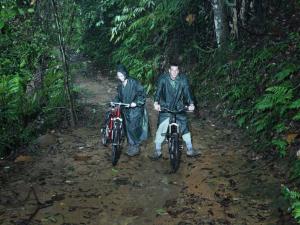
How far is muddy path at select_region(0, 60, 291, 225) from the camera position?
657 centimetres

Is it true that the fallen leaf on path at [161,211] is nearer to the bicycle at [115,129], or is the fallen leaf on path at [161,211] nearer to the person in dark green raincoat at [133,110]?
the bicycle at [115,129]

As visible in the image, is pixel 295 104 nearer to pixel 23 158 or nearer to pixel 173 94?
pixel 173 94

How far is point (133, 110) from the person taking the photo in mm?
8992

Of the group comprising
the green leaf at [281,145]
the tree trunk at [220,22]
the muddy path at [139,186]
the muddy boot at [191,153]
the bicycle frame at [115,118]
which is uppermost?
the tree trunk at [220,22]

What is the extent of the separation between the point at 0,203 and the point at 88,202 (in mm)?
1578

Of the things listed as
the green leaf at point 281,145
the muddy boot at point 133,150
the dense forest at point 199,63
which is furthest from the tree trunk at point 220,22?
A: the green leaf at point 281,145

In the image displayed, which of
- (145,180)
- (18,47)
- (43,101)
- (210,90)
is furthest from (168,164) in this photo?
(18,47)

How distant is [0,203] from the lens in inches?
283

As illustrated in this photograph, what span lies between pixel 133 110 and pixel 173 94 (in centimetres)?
111

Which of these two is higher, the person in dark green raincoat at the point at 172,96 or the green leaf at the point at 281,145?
the person in dark green raincoat at the point at 172,96

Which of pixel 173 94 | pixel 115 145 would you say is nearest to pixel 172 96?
pixel 173 94

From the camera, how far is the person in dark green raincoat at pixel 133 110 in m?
8.86

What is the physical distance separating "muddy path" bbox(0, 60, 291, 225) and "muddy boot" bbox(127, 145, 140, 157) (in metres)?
0.11

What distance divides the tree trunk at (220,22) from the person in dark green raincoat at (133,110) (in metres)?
4.69
